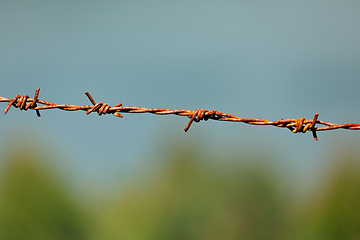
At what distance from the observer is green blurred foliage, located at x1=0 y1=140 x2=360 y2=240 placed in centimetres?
3869

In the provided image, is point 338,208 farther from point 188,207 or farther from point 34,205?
point 34,205

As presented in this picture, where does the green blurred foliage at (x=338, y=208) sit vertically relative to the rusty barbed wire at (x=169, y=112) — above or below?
above

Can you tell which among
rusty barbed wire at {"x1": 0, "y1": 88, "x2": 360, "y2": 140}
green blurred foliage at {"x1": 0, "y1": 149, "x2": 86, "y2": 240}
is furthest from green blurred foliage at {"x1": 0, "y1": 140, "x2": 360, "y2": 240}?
rusty barbed wire at {"x1": 0, "y1": 88, "x2": 360, "y2": 140}

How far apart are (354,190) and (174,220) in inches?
792

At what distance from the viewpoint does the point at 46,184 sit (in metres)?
39.7

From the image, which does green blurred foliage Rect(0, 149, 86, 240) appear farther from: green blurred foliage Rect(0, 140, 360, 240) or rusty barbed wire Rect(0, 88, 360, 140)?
rusty barbed wire Rect(0, 88, 360, 140)

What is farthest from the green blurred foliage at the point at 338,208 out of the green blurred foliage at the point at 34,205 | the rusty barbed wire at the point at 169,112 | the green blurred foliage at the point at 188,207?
the rusty barbed wire at the point at 169,112

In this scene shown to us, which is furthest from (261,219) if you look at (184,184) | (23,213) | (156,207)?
(23,213)

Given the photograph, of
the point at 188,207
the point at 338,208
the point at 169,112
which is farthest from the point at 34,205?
the point at 169,112

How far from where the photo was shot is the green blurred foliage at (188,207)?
1523 inches

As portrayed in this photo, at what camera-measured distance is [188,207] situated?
4431cm

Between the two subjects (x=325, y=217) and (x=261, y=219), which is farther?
(x=261, y=219)

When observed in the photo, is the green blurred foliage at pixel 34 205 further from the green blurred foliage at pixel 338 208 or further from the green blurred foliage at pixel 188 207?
the green blurred foliage at pixel 338 208

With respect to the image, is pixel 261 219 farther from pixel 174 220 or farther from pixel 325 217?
pixel 174 220
